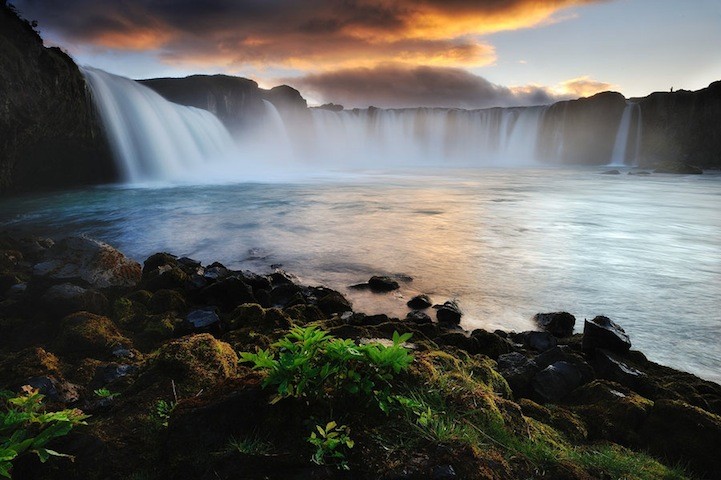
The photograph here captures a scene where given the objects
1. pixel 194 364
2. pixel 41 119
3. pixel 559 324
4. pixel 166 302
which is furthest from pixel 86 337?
pixel 41 119

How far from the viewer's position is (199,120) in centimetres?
3944

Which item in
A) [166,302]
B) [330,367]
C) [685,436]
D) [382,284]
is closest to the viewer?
[330,367]

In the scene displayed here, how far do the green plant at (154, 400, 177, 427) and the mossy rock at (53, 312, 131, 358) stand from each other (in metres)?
1.78

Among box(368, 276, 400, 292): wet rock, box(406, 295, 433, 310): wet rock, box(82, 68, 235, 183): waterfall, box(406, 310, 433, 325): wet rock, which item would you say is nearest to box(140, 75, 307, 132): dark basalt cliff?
box(82, 68, 235, 183): waterfall

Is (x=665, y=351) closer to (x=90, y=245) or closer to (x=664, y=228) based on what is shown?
(x=90, y=245)

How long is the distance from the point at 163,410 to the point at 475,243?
10.5 m

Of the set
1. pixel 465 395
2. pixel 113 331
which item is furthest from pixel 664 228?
pixel 113 331

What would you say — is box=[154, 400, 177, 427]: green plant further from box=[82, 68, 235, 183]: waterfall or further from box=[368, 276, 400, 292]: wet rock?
box=[82, 68, 235, 183]: waterfall

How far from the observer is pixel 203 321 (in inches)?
193

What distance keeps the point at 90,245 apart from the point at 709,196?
30.0 meters

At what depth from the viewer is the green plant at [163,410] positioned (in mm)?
2469

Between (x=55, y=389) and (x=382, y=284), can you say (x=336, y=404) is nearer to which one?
(x=55, y=389)

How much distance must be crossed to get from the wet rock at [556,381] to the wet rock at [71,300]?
5.10 meters

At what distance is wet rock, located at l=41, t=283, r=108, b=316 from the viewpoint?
483 cm
